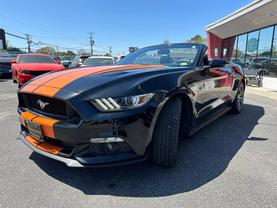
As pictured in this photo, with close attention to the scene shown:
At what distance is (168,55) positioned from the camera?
381 centimetres

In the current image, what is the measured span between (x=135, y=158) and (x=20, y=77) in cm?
777

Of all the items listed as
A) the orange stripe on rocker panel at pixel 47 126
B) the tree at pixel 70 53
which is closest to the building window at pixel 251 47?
the orange stripe on rocker panel at pixel 47 126

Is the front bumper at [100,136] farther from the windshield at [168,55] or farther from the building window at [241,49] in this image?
the building window at [241,49]

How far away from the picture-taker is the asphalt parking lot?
211cm

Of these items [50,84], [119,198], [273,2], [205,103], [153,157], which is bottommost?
[119,198]

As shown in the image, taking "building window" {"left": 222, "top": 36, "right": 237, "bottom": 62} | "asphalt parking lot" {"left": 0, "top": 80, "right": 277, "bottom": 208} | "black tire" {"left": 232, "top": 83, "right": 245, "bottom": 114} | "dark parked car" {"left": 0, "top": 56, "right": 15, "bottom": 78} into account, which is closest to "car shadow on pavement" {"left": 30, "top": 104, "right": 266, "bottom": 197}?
"asphalt parking lot" {"left": 0, "top": 80, "right": 277, "bottom": 208}

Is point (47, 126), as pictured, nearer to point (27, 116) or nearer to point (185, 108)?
point (27, 116)

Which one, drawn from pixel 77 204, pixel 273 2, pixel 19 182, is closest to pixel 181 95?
pixel 77 204

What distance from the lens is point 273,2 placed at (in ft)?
34.2

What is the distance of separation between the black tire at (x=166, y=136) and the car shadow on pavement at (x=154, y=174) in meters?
0.20

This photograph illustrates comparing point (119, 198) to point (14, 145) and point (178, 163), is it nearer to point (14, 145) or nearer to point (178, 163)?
point (178, 163)

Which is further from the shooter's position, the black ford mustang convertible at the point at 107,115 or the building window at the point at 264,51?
the building window at the point at 264,51

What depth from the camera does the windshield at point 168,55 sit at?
351 cm

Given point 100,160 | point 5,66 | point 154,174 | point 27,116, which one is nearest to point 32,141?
point 27,116
